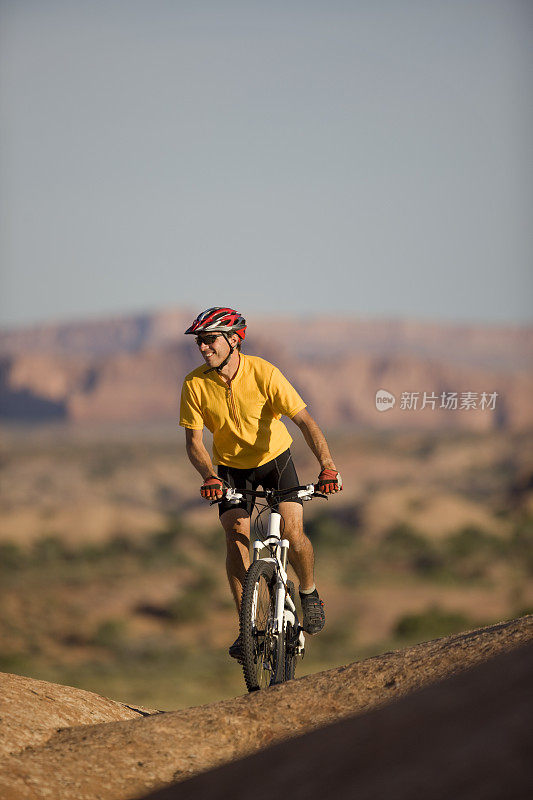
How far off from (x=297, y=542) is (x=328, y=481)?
2.05 feet

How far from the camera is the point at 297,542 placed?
6219 mm

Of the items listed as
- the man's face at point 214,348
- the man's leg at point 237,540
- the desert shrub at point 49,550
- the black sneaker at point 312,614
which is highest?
the desert shrub at point 49,550

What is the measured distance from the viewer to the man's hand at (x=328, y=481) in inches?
228

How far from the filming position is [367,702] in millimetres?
5254

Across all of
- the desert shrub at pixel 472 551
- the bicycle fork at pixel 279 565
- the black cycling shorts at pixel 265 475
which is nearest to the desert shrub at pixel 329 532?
the desert shrub at pixel 472 551

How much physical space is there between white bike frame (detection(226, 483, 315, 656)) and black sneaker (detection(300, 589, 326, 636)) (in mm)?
199

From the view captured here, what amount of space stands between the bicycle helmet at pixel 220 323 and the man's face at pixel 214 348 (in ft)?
0.08

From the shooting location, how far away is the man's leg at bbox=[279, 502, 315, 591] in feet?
20.0

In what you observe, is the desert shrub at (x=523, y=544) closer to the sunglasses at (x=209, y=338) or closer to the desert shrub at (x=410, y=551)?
the desert shrub at (x=410, y=551)

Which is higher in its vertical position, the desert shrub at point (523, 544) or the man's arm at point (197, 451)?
the desert shrub at point (523, 544)

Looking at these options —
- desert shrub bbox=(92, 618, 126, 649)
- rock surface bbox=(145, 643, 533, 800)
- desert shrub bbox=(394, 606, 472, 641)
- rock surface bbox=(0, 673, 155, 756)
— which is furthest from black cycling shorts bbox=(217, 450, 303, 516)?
desert shrub bbox=(92, 618, 126, 649)

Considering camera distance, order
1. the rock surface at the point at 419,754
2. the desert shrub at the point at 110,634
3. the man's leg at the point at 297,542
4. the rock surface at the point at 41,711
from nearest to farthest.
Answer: the rock surface at the point at 419,754
the rock surface at the point at 41,711
the man's leg at the point at 297,542
the desert shrub at the point at 110,634

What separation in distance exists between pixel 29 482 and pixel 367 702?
2386 inches

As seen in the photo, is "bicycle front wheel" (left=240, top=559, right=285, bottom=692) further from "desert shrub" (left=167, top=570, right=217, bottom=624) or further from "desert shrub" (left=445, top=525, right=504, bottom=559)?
"desert shrub" (left=445, top=525, right=504, bottom=559)
